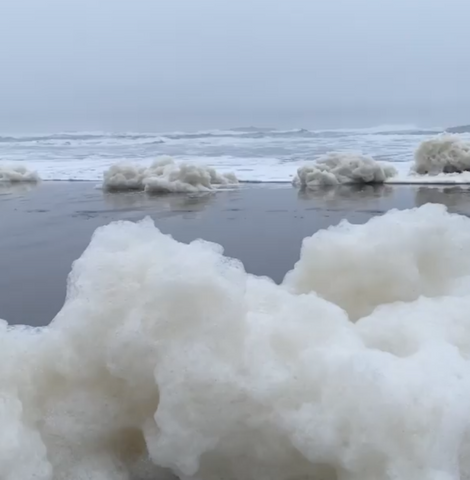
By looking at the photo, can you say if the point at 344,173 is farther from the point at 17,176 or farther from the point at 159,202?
the point at 17,176

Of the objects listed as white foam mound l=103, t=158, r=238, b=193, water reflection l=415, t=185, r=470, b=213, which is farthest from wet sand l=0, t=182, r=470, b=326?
white foam mound l=103, t=158, r=238, b=193

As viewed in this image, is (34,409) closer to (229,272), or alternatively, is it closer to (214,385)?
(214,385)

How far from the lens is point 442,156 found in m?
10.2

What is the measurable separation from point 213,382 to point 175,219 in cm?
477

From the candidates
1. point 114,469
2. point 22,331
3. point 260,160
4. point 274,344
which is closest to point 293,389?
point 274,344

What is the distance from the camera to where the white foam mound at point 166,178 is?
349 inches

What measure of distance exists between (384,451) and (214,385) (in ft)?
1.32

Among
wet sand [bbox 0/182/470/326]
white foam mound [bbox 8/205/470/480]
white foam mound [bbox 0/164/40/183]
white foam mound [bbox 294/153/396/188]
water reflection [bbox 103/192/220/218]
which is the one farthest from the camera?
white foam mound [bbox 0/164/40/183]

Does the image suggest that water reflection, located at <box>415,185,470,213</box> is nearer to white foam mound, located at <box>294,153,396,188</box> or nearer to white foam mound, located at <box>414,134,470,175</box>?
white foam mound, located at <box>294,153,396,188</box>

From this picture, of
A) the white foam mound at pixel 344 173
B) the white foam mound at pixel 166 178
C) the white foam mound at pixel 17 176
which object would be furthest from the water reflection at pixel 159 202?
the white foam mound at pixel 17 176

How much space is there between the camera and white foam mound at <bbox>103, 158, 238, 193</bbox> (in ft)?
29.1

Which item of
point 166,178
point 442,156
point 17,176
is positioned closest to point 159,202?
point 166,178

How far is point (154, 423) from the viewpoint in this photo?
1.59 m

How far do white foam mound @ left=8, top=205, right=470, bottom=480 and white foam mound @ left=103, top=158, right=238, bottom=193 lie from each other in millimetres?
7011
